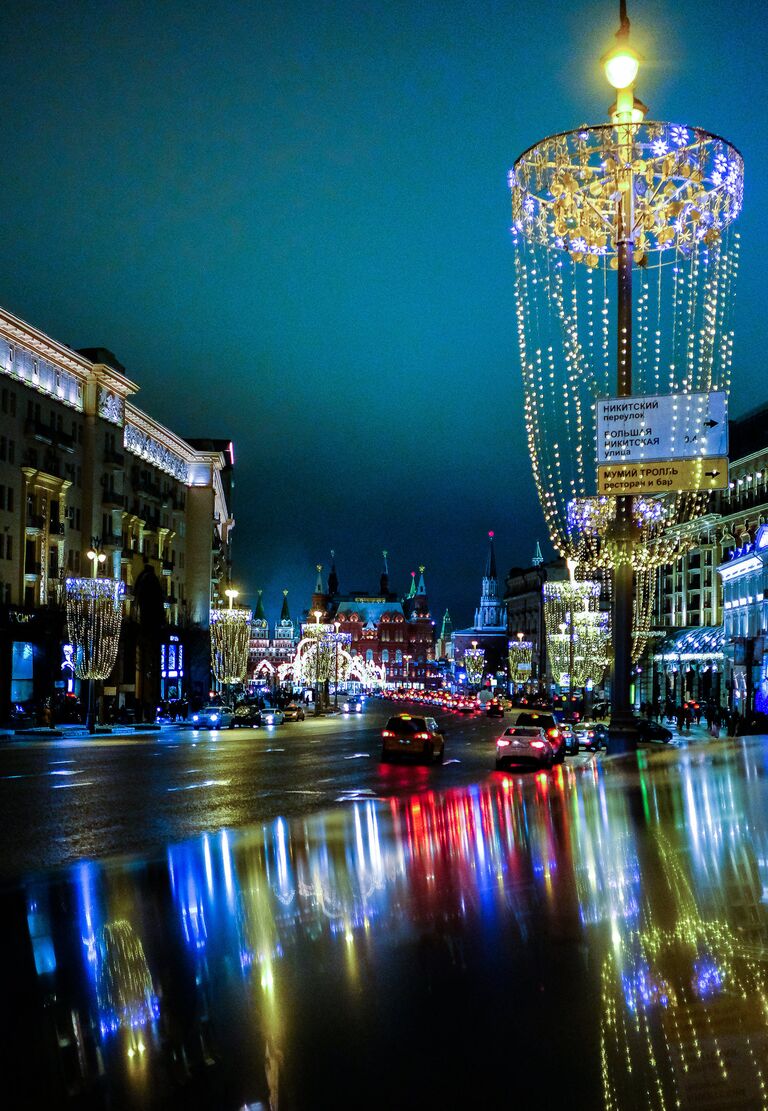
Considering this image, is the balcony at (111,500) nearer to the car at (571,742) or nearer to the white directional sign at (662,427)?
the car at (571,742)

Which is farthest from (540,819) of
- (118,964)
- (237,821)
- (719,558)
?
(719,558)

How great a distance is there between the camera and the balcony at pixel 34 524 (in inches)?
2435

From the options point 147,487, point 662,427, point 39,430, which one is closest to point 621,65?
point 662,427

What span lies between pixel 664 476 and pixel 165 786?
11.7m

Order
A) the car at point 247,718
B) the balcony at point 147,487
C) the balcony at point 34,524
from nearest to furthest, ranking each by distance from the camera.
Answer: the balcony at point 34,524 < the car at point 247,718 < the balcony at point 147,487

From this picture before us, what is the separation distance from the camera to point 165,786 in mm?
24031

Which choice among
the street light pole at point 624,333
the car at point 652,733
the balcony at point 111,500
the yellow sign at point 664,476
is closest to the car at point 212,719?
the balcony at point 111,500

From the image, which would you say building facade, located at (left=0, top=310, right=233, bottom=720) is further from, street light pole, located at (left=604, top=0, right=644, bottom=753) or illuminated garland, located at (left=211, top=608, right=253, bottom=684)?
street light pole, located at (left=604, top=0, right=644, bottom=753)

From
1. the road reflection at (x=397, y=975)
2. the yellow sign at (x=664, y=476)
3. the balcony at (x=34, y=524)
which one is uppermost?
the balcony at (x=34, y=524)

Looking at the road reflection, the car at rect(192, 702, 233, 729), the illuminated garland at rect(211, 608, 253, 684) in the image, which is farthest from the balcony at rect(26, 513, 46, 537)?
the road reflection

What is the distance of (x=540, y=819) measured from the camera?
59.9 ft

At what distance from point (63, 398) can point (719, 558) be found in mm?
52466

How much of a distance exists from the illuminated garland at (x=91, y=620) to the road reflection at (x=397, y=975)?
43272 mm

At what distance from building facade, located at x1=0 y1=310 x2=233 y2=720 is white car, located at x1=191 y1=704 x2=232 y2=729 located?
3.95 meters
